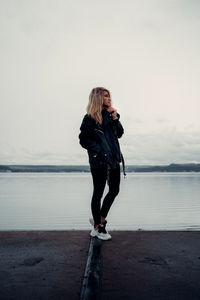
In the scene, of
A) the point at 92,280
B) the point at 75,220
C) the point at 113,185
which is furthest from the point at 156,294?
the point at 75,220

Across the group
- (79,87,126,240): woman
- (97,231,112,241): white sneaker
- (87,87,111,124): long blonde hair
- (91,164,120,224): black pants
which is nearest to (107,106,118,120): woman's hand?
(79,87,126,240): woman

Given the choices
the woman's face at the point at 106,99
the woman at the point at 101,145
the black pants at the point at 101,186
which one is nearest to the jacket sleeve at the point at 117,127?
the woman at the point at 101,145

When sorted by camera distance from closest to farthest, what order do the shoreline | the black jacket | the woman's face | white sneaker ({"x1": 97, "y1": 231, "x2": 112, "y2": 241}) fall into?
the shoreline
white sneaker ({"x1": 97, "y1": 231, "x2": 112, "y2": 241})
the black jacket
the woman's face

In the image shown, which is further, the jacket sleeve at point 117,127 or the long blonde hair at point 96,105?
the jacket sleeve at point 117,127

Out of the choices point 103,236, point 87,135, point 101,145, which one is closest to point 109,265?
point 103,236

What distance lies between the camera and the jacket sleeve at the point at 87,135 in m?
3.36

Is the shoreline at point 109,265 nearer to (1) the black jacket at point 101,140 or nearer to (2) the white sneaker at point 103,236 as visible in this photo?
(2) the white sneaker at point 103,236

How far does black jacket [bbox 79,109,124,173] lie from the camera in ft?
10.9

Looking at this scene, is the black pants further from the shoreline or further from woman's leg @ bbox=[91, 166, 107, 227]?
the shoreline

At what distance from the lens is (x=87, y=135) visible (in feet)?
11.2

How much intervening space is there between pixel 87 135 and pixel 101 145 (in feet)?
0.70

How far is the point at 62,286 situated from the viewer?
1.88 m

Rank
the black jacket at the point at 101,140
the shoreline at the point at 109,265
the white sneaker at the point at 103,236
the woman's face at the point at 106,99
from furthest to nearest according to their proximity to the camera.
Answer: the woman's face at the point at 106,99 → the black jacket at the point at 101,140 → the white sneaker at the point at 103,236 → the shoreline at the point at 109,265

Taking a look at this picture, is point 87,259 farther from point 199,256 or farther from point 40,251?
point 199,256
